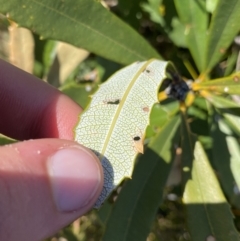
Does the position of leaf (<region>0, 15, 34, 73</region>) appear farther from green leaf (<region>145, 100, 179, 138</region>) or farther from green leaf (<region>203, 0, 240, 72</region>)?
green leaf (<region>203, 0, 240, 72</region>)

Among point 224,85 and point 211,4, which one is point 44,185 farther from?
point 211,4

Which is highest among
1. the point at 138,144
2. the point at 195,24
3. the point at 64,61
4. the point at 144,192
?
the point at 195,24

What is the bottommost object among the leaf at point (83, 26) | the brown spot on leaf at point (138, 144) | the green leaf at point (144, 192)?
the green leaf at point (144, 192)

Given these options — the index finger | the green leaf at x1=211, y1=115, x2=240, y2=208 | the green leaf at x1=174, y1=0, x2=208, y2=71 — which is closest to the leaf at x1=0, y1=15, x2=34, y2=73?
the index finger

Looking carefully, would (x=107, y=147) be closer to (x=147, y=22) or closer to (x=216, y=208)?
(x=216, y=208)

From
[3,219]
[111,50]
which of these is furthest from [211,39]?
[3,219]

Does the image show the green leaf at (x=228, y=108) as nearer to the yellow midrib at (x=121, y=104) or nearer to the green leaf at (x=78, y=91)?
the yellow midrib at (x=121, y=104)

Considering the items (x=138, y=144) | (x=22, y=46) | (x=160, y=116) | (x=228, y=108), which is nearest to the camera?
(x=138, y=144)

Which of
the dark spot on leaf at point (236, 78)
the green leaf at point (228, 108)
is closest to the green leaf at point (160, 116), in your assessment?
the green leaf at point (228, 108)

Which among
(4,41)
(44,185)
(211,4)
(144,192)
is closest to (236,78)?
(211,4)
